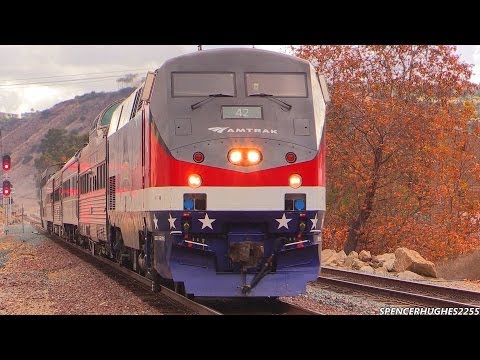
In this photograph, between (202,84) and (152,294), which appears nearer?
(202,84)

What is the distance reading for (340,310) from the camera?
1135 centimetres

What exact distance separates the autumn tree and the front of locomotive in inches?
638

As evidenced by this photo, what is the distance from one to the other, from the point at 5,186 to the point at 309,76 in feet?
93.5

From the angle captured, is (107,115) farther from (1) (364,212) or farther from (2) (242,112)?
(1) (364,212)

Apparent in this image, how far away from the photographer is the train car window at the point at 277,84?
34.7ft

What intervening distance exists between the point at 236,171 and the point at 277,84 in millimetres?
1630

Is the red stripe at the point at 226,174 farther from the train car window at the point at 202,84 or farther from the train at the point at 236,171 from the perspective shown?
the train car window at the point at 202,84

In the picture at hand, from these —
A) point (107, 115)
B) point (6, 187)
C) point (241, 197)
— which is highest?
point (107, 115)

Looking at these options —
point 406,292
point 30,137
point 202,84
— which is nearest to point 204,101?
point 202,84

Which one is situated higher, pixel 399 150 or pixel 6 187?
pixel 399 150

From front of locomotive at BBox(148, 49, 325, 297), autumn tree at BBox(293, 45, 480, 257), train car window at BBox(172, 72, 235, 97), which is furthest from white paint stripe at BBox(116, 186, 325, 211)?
autumn tree at BBox(293, 45, 480, 257)

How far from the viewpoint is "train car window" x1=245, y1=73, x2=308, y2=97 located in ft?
34.7

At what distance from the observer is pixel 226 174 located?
985 centimetres
